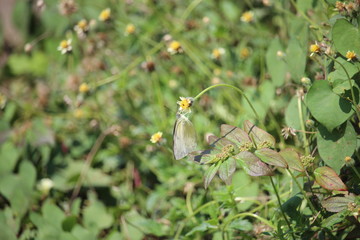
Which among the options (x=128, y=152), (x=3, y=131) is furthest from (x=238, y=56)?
(x=3, y=131)

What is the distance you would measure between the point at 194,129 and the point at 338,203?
0.31 metres

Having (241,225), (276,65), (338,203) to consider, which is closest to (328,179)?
(338,203)

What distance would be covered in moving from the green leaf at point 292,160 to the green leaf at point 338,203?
0.30ft

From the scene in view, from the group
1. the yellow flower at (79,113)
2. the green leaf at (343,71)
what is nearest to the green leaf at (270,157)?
the green leaf at (343,71)

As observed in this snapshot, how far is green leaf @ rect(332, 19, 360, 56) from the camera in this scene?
3.43ft

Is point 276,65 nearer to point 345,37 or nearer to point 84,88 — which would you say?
point 345,37

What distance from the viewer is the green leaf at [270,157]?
0.95m

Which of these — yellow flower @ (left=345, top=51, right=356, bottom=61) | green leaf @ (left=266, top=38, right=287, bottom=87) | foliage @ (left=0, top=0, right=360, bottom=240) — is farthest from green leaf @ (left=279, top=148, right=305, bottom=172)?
green leaf @ (left=266, top=38, right=287, bottom=87)

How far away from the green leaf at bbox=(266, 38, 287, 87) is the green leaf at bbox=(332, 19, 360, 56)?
406 millimetres

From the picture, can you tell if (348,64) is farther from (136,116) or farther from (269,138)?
(136,116)

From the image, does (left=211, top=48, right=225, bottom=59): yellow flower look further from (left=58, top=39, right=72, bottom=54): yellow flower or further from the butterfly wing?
the butterfly wing

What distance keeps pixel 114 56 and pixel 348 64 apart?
1.32 metres

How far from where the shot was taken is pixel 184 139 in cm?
102

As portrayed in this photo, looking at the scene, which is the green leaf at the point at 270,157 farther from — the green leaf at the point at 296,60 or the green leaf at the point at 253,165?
the green leaf at the point at 296,60
